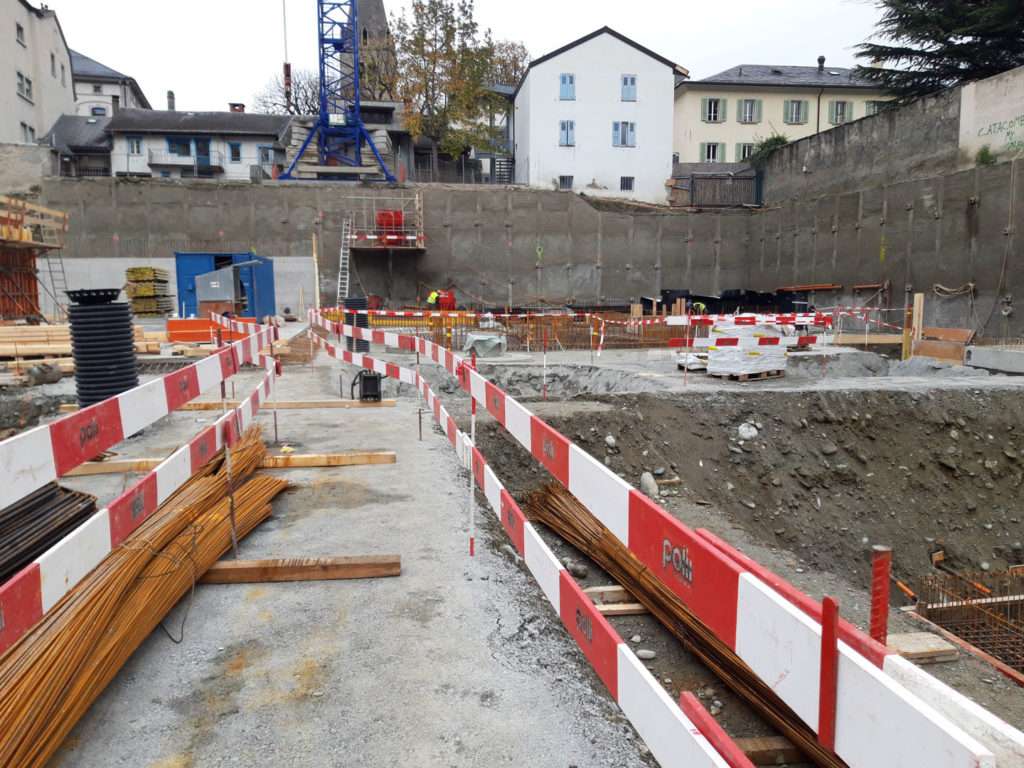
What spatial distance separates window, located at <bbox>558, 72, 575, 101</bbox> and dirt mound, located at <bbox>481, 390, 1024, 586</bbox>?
32746 millimetres

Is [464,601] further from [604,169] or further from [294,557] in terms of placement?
[604,169]

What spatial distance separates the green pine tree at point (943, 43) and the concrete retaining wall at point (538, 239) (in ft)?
23.8

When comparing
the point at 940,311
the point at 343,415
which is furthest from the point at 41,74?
the point at 940,311

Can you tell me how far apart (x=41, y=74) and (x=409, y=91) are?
72.9 ft

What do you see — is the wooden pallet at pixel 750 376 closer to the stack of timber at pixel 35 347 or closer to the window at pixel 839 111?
the stack of timber at pixel 35 347

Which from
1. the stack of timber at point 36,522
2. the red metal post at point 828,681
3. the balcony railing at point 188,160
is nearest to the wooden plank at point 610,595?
the stack of timber at point 36,522

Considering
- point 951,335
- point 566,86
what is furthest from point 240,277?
point 566,86

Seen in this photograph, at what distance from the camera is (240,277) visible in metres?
23.0

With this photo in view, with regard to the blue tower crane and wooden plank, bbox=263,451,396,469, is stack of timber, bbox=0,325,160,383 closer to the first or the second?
wooden plank, bbox=263,451,396,469

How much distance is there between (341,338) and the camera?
55.4ft

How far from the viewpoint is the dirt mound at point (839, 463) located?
10859mm

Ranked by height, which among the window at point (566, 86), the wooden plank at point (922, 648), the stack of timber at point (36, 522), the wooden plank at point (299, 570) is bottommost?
the wooden plank at point (922, 648)

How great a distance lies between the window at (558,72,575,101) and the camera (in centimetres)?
4050

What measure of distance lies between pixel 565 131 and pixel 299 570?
40277 millimetres
